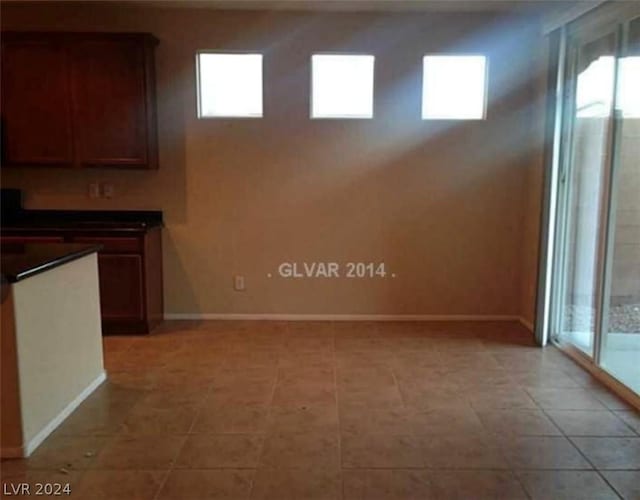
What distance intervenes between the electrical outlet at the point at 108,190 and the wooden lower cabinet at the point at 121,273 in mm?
563

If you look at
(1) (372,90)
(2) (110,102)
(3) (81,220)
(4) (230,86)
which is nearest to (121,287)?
(3) (81,220)

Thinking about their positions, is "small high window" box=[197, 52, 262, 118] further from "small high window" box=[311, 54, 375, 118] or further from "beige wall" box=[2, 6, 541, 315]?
"small high window" box=[311, 54, 375, 118]

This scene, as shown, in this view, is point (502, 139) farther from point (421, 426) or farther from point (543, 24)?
point (421, 426)

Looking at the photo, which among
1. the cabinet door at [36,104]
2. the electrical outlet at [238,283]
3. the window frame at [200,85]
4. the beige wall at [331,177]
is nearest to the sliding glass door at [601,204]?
the beige wall at [331,177]

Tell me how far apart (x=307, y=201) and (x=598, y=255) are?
7.53 ft

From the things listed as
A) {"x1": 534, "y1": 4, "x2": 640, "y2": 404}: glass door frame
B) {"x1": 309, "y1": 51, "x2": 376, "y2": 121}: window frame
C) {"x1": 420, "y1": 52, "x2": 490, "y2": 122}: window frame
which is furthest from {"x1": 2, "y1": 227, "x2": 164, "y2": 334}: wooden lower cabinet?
{"x1": 534, "y1": 4, "x2": 640, "y2": 404}: glass door frame

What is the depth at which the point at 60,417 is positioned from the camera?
9.52 feet

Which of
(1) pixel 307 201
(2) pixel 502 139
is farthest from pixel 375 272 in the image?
(2) pixel 502 139

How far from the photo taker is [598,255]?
12.0 feet

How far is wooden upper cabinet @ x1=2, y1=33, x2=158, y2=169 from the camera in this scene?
434 centimetres

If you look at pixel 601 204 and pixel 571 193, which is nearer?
pixel 601 204

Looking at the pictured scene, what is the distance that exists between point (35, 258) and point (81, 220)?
1900 mm

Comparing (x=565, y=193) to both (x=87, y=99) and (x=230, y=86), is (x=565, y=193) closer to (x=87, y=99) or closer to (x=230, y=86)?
(x=230, y=86)

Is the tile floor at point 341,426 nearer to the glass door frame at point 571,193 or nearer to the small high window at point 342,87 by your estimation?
the glass door frame at point 571,193
